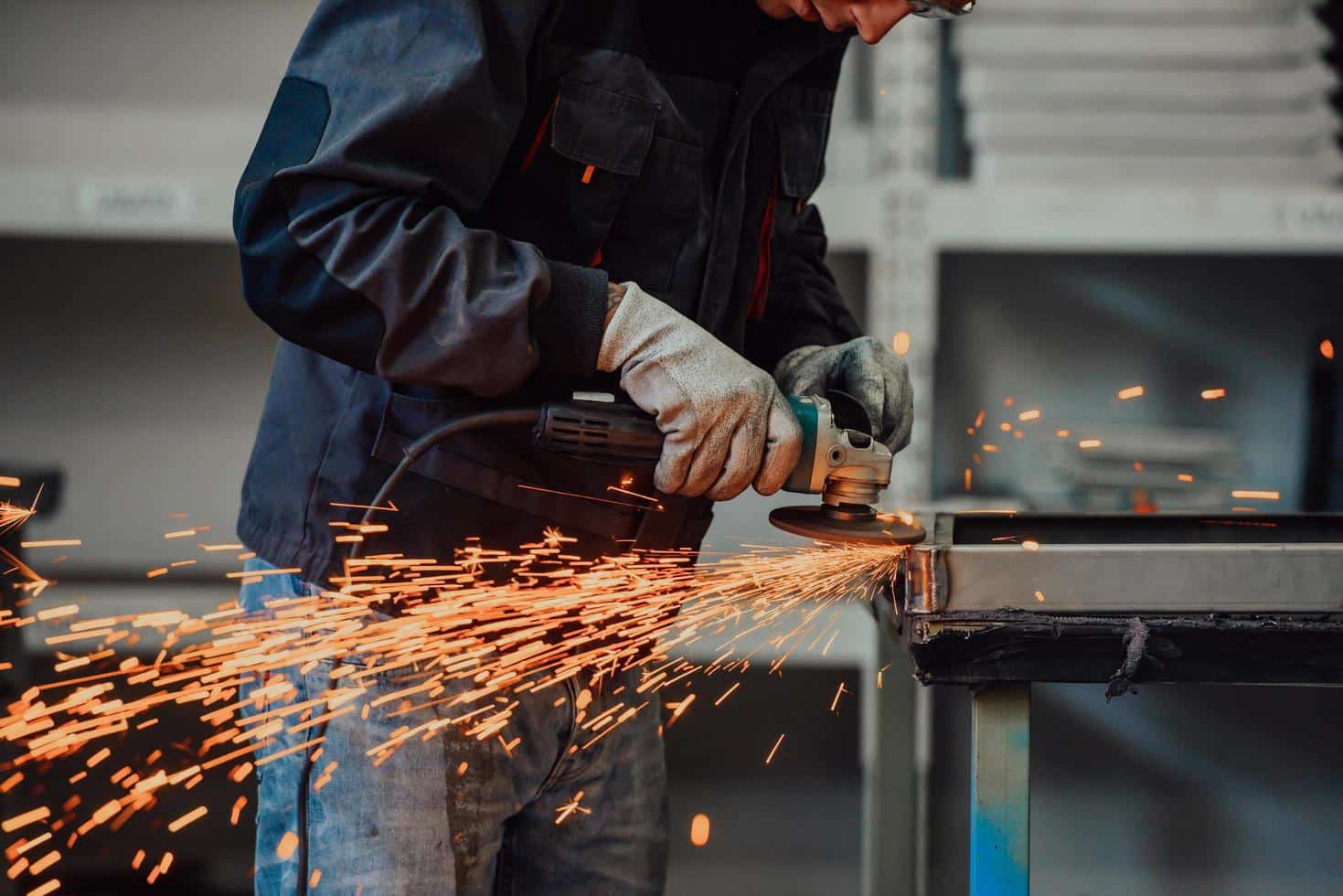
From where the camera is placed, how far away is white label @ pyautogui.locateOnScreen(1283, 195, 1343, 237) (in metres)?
1.46

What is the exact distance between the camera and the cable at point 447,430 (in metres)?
0.86

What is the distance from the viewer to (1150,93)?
1.51 meters

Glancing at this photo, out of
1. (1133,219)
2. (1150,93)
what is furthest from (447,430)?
(1150,93)

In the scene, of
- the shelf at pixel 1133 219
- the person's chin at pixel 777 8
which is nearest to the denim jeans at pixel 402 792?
the person's chin at pixel 777 8

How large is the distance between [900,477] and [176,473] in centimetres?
127


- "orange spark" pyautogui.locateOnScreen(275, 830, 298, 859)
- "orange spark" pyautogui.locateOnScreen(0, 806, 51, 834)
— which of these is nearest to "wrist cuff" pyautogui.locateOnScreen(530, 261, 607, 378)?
"orange spark" pyautogui.locateOnScreen(275, 830, 298, 859)

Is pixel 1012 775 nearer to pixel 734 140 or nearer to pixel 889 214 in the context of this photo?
pixel 734 140

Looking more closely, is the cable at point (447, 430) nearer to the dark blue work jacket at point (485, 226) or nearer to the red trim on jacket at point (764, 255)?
the dark blue work jacket at point (485, 226)

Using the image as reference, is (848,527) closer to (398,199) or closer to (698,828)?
(398,199)

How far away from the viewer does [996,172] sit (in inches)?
59.0

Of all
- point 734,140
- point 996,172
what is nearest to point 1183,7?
point 996,172

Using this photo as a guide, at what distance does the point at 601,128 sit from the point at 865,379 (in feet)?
1.33

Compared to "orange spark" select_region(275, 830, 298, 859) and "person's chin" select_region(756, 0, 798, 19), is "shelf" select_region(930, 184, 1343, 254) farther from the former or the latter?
"orange spark" select_region(275, 830, 298, 859)

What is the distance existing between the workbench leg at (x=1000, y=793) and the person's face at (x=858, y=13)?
0.55 meters
